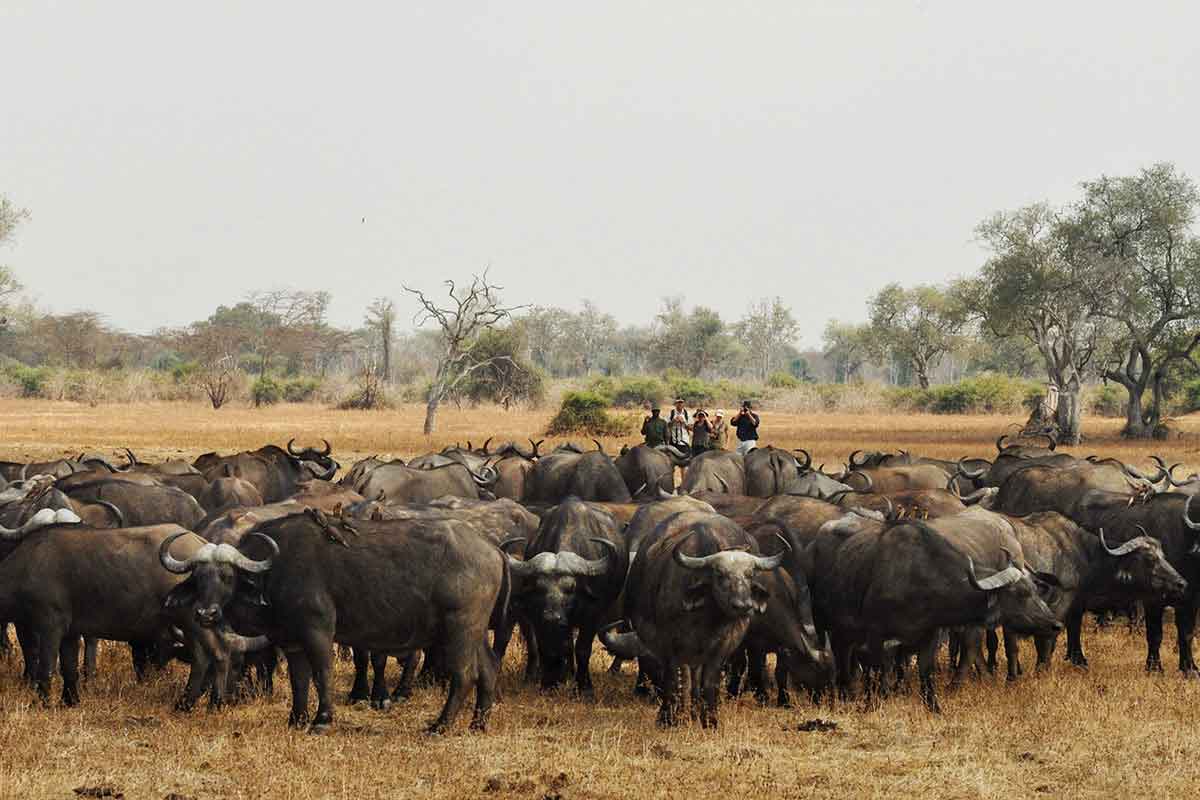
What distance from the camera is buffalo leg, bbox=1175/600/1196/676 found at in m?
12.5

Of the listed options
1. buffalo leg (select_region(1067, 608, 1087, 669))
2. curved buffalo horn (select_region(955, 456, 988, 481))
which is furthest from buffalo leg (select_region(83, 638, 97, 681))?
curved buffalo horn (select_region(955, 456, 988, 481))

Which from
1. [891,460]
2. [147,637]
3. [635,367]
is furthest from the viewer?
[635,367]

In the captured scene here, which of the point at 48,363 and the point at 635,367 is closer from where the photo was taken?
the point at 48,363

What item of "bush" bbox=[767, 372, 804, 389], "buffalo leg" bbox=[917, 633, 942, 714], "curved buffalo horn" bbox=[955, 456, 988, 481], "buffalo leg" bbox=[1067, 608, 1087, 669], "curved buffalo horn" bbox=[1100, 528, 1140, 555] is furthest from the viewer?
"bush" bbox=[767, 372, 804, 389]

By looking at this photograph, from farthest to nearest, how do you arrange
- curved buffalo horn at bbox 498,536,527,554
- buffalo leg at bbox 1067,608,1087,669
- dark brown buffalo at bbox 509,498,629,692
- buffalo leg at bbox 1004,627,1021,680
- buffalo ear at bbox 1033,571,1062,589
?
1. buffalo leg at bbox 1067,608,1087,669
2. buffalo leg at bbox 1004,627,1021,680
3. curved buffalo horn at bbox 498,536,527,554
4. buffalo ear at bbox 1033,571,1062,589
5. dark brown buffalo at bbox 509,498,629,692

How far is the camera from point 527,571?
36.9ft

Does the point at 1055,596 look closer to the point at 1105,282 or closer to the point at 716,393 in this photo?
the point at 1105,282

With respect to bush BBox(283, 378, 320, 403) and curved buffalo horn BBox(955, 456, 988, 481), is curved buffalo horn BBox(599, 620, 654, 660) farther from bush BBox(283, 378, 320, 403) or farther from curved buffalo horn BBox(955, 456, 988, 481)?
bush BBox(283, 378, 320, 403)

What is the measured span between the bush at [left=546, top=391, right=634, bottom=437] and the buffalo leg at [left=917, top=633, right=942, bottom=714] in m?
35.4

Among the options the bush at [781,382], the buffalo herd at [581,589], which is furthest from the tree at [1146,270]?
the bush at [781,382]

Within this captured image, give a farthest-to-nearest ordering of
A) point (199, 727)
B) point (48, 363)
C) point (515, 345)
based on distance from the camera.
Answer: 1. point (48, 363)
2. point (515, 345)
3. point (199, 727)

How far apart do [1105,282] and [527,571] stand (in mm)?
42410

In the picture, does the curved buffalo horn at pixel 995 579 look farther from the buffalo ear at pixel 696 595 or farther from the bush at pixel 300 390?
the bush at pixel 300 390

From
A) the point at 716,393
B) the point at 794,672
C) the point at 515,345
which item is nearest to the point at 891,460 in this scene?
the point at 794,672
